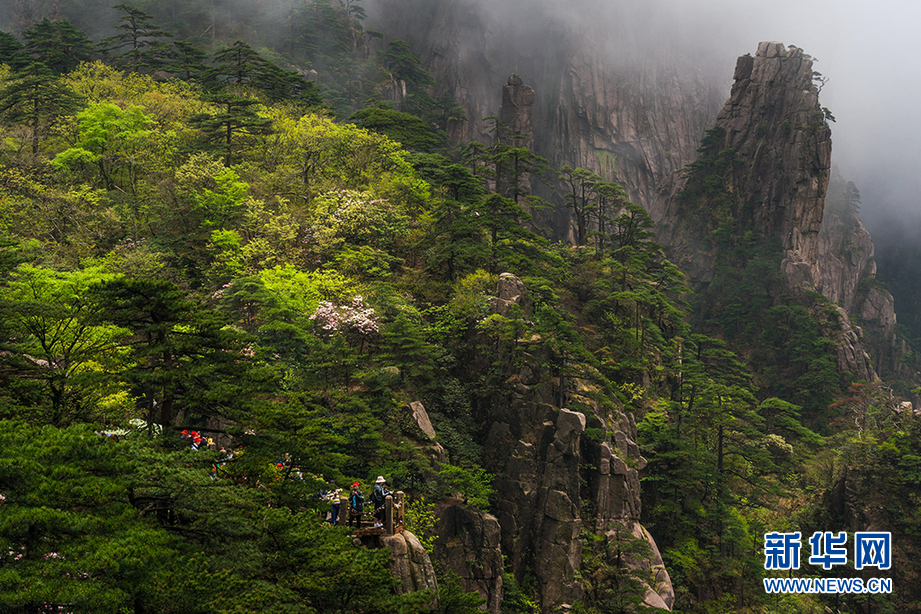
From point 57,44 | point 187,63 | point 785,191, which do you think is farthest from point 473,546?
point 785,191

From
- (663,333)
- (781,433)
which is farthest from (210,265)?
(781,433)

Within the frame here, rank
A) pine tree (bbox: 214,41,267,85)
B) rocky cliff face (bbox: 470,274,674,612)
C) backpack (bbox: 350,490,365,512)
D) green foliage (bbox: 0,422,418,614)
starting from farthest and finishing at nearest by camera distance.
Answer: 1. pine tree (bbox: 214,41,267,85)
2. rocky cliff face (bbox: 470,274,674,612)
3. backpack (bbox: 350,490,365,512)
4. green foliage (bbox: 0,422,418,614)

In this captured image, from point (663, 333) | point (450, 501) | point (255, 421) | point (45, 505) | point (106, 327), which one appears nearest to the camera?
point (45, 505)

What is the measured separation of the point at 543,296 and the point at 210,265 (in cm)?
1702

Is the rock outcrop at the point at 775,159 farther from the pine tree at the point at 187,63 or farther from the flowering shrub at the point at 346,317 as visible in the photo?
the pine tree at the point at 187,63

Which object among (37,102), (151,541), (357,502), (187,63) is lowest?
(151,541)

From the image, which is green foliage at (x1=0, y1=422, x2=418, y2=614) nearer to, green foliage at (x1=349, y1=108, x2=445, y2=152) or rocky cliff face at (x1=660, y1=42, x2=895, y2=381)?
green foliage at (x1=349, y1=108, x2=445, y2=152)

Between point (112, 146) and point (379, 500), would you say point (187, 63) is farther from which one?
point (379, 500)

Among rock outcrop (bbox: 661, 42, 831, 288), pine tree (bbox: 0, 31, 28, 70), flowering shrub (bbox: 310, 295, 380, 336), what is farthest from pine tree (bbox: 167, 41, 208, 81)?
rock outcrop (bbox: 661, 42, 831, 288)

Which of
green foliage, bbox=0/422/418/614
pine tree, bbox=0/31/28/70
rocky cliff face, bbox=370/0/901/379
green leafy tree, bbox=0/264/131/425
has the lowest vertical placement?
green foliage, bbox=0/422/418/614

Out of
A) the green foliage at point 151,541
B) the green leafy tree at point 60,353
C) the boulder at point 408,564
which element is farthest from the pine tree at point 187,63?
the green foliage at point 151,541

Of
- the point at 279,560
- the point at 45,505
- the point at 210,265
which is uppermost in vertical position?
the point at 210,265

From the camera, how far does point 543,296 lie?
111 ft

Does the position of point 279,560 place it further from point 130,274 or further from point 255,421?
point 130,274
